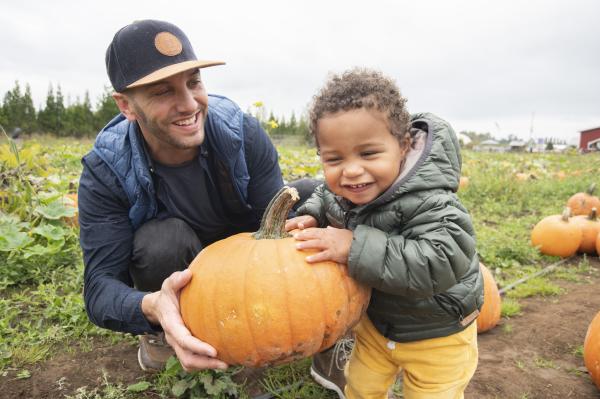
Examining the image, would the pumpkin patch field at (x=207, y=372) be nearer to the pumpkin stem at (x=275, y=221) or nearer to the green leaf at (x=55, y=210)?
the green leaf at (x=55, y=210)

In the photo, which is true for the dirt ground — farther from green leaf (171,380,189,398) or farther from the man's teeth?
the man's teeth

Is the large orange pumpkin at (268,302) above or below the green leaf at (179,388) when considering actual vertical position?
above

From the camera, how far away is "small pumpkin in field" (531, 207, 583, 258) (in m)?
4.57

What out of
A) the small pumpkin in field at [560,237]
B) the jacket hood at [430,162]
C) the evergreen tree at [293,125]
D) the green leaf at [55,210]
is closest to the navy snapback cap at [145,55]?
the jacket hood at [430,162]

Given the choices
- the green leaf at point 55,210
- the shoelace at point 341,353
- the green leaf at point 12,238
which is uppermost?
the green leaf at point 55,210

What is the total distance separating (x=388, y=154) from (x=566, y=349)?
6.92 ft

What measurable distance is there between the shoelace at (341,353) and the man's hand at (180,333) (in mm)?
896

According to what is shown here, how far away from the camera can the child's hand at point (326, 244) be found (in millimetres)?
1618

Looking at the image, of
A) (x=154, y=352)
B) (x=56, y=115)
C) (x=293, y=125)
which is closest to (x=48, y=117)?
(x=56, y=115)

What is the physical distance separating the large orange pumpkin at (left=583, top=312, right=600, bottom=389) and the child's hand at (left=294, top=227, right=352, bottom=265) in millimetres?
1703

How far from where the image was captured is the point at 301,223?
6.45ft

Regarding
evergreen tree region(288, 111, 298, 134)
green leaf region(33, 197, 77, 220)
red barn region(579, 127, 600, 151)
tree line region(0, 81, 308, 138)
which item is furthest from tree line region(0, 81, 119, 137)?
red barn region(579, 127, 600, 151)

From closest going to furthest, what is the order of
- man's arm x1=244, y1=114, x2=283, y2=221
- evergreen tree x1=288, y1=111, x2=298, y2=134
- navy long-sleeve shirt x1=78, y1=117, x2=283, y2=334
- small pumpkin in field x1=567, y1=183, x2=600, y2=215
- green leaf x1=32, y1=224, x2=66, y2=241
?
navy long-sleeve shirt x1=78, y1=117, x2=283, y2=334, man's arm x1=244, y1=114, x2=283, y2=221, green leaf x1=32, y1=224, x2=66, y2=241, small pumpkin in field x1=567, y1=183, x2=600, y2=215, evergreen tree x1=288, y1=111, x2=298, y2=134

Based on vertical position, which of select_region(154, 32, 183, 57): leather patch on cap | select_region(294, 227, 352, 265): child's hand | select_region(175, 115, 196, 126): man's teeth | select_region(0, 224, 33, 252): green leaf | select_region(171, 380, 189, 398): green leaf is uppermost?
select_region(154, 32, 183, 57): leather patch on cap
